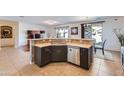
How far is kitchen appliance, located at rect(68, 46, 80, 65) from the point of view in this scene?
149 inches

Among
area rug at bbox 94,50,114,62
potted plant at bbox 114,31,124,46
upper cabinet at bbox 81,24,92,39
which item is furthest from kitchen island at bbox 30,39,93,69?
potted plant at bbox 114,31,124,46

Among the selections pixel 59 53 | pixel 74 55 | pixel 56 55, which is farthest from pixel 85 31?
pixel 56 55

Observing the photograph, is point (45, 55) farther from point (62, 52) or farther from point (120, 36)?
point (120, 36)

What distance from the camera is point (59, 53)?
14.3 ft

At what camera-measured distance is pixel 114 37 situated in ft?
10.2

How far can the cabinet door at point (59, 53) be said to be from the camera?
4324 millimetres

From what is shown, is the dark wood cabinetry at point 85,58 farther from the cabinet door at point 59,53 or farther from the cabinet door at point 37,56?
the cabinet door at point 37,56

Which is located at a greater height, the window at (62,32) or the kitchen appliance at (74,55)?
the window at (62,32)

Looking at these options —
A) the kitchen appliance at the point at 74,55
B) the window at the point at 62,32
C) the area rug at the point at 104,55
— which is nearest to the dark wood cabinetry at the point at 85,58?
the kitchen appliance at the point at 74,55

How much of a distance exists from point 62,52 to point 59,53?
0.41 feet
